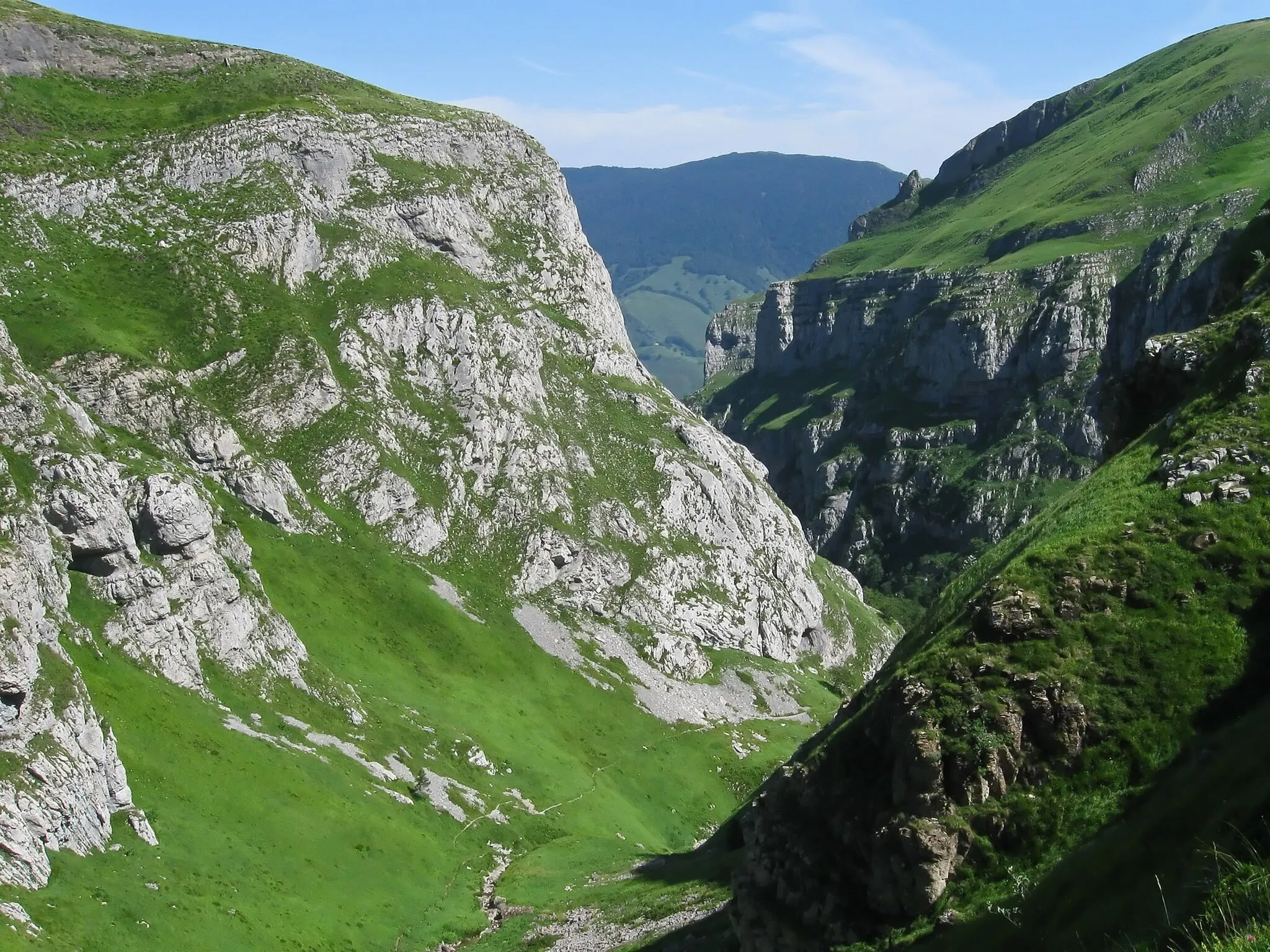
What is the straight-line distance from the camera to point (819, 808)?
3884cm

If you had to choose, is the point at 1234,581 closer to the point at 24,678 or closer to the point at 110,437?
the point at 24,678

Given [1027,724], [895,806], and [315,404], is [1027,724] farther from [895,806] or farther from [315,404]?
[315,404]

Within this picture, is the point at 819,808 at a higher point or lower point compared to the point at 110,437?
lower

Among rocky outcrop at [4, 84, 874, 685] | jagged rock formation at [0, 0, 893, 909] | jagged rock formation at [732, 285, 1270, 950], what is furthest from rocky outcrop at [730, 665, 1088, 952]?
rocky outcrop at [4, 84, 874, 685]

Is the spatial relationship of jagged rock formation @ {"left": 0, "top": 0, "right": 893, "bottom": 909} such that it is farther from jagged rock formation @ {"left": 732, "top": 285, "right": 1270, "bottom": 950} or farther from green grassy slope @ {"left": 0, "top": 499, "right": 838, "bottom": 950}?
jagged rock formation @ {"left": 732, "top": 285, "right": 1270, "bottom": 950}

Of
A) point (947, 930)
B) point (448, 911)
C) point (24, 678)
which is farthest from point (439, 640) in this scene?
point (947, 930)

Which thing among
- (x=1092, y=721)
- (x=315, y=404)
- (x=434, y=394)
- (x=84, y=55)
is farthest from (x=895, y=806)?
(x=84, y=55)

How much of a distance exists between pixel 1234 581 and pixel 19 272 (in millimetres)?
131721

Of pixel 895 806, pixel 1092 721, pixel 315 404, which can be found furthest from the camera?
pixel 315 404

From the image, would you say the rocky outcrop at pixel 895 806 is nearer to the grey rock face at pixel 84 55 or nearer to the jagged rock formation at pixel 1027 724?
the jagged rock formation at pixel 1027 724

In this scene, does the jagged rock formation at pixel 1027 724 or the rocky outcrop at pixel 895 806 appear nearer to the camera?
the jagged rock formation at pixel 1027 724

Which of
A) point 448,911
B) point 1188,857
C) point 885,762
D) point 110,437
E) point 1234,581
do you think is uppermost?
point 110,437

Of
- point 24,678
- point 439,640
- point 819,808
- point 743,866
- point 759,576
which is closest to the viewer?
point 819,808

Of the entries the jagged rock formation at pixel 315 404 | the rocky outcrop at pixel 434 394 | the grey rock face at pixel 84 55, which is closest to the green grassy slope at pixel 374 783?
the jagged rock formation at pixel 315 404
